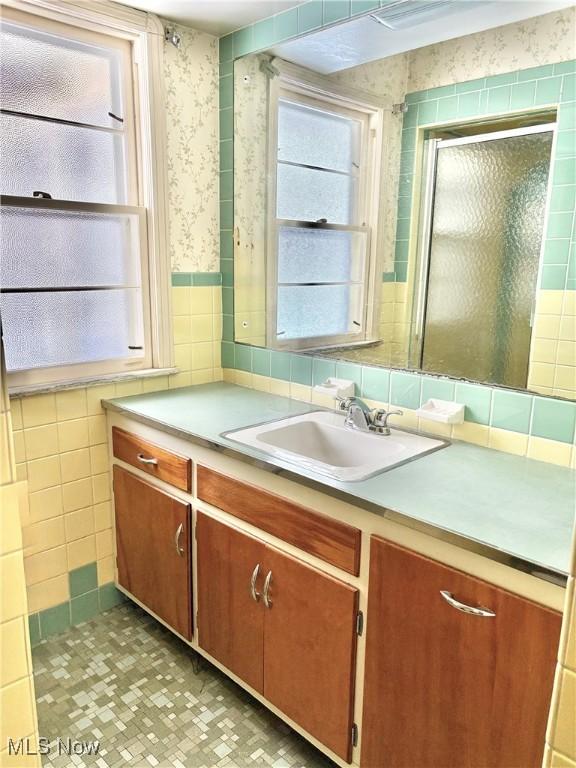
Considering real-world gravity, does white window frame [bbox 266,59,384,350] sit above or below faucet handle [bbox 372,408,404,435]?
above

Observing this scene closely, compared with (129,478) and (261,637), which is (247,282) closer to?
(129,478)

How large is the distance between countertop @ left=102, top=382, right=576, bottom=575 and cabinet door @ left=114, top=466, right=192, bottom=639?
295 millimetres

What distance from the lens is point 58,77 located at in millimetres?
1959

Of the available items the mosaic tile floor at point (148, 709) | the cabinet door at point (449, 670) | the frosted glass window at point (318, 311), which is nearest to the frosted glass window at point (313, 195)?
the frosted glass window at point (318, 311)

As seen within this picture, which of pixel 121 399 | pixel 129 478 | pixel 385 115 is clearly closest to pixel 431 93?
pixel 385 115

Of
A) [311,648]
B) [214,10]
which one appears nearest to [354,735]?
[311,648]

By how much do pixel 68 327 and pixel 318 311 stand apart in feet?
3.15

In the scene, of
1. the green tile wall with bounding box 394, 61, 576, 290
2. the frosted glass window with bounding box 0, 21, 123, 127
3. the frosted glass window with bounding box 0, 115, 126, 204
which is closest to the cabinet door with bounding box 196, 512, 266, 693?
the green tile wall with bounding box 394, 61, 576, 290

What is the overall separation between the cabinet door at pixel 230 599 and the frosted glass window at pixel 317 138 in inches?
53.6

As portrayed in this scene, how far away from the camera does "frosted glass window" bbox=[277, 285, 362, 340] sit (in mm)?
2117

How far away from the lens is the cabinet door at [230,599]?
1.67 meters

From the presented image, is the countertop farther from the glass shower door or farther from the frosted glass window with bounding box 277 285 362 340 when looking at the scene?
the frosted glass window with bounding box 277 285 362 340

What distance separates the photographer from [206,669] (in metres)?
2.02

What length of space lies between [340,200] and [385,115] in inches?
13.7
